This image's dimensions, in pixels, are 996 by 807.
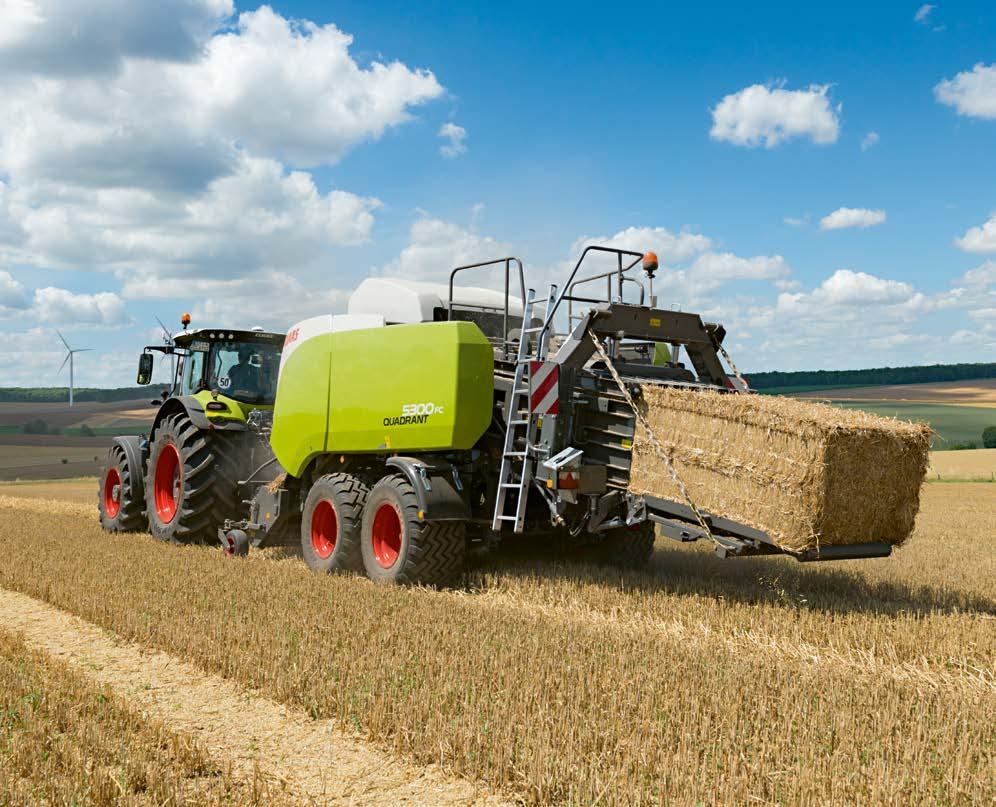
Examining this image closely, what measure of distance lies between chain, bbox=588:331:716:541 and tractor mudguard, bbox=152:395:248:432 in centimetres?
508

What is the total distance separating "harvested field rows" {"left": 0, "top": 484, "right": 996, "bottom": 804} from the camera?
12.1 feet

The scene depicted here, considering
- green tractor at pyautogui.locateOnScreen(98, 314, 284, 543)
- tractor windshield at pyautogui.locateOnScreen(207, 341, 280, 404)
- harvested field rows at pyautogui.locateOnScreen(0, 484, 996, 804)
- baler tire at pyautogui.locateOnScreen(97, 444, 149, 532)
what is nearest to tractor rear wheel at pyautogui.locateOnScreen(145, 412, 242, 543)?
green tractor at pyautogui.locateOnScreen(98, 314, 284, 543)

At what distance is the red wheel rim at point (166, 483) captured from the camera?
11258mm

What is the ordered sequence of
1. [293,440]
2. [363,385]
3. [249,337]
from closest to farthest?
1. [363,385]
2. [293,440]
3. [249,337]

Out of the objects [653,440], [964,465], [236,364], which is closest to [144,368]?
[236,364]

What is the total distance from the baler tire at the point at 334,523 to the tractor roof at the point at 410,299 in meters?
1.81

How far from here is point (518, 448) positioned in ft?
25.7

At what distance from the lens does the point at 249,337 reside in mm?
11336

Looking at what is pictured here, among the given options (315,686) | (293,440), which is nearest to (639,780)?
(315,686)

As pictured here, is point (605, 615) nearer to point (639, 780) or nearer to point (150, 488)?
point (639, 780)

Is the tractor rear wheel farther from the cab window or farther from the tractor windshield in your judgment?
the tractor windshield

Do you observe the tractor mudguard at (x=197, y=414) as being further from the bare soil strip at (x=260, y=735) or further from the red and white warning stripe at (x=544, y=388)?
the red and white warning stripe at (x=544, y=388)

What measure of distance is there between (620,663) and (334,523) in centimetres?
447

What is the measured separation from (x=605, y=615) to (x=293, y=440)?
4134 millimetres
